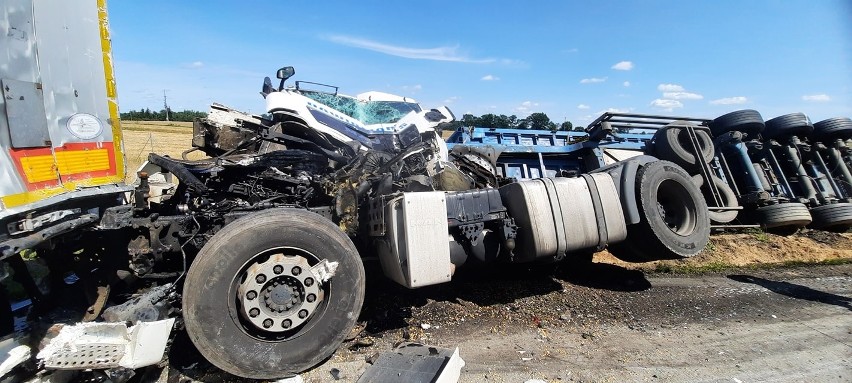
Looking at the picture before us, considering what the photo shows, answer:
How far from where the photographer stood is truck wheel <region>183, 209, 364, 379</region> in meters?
2.87

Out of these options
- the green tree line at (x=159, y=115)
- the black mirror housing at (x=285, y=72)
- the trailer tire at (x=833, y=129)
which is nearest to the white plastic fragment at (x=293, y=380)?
the black mirror housing at (x=285, y=72)

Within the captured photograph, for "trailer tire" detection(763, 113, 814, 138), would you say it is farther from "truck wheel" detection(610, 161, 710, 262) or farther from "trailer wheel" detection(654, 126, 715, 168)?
"truck wheel" detection(610, 161, 710, 262)

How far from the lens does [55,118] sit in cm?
250

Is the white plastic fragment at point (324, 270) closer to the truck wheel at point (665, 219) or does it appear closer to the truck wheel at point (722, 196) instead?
the truck wheel at point (665, 219)

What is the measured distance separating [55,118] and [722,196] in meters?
6.78

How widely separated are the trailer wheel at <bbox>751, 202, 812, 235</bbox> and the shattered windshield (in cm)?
470

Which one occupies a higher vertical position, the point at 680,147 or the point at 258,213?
the point at 680,147

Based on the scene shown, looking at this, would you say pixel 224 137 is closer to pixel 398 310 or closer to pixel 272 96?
pixel 272 96

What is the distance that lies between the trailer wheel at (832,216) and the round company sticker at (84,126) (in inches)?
318

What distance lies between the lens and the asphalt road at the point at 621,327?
10.3 ft

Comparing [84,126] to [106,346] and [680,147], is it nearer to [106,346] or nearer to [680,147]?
[106,346]

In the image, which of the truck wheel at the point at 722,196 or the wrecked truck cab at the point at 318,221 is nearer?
the wrecked truck cab at the point at 318,221

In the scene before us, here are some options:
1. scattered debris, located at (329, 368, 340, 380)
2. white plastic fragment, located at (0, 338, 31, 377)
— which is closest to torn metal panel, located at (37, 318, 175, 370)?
white plastic fragment, located at (0, 338, 31, 377)

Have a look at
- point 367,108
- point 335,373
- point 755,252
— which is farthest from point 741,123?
point 335,373
